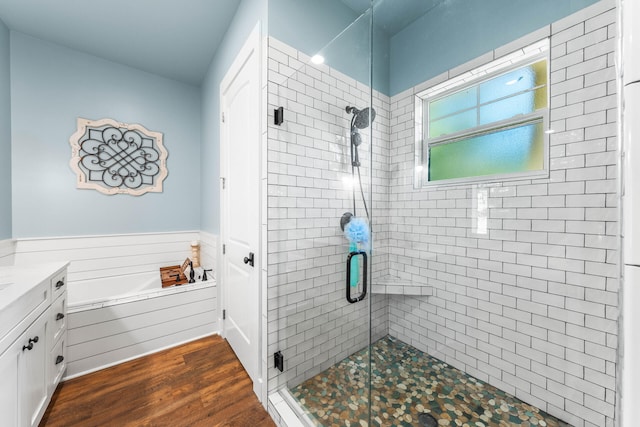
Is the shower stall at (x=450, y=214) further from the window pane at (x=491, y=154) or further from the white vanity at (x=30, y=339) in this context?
the white vanity at (x=30, y=339)

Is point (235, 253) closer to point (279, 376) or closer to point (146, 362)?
point (279, 376)

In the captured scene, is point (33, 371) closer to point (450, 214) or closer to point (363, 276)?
point (363, 276)

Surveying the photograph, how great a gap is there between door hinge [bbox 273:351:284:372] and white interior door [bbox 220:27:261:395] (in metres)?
0.12

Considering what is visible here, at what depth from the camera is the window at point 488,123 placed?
4.82 feet

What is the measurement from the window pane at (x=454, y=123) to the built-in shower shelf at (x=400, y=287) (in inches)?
47.5

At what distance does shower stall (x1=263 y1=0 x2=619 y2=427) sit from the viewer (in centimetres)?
125

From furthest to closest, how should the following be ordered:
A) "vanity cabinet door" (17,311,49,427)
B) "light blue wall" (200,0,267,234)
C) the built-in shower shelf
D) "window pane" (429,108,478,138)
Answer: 1. the built-in shower shelf
2. "window pane" (429,108,478,138)
3. "light blue wall" (200,0,267,234)
4. "vanity cabinet door" (17,311,49,427)

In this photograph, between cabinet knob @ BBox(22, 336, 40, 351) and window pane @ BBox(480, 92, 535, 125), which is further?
window pane @ BBox(480, 92, 535, 125)

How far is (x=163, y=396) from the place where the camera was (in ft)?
5.17

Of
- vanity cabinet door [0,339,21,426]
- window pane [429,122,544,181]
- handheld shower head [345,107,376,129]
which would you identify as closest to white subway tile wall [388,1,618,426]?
window pane [429,122,544,181]

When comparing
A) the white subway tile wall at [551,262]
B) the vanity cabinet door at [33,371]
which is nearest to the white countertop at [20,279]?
the vanity cabinet door at [33,371]

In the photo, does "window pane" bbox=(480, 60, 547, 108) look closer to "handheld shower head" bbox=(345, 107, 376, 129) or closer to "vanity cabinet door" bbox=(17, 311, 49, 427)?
"handheld shower head" bbox=(345, 107, 376, 129)

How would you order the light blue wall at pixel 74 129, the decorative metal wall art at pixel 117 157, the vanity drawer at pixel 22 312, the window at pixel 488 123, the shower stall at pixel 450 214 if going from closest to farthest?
the vanity drawer at pixel 22 312, the shower stall at pixel 450 214, the window at pixel 488 123, the light blue wall at pixel 74 129, the decorative metal wall art at pixel 117 157

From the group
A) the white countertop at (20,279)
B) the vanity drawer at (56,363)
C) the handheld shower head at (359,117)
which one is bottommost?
the vanity drawer at (56,363)
